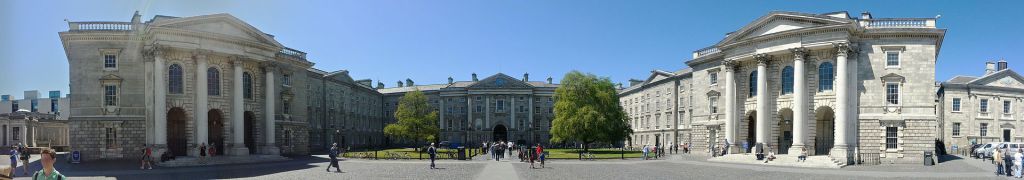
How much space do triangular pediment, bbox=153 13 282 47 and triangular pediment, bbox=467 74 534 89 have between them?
163 feet

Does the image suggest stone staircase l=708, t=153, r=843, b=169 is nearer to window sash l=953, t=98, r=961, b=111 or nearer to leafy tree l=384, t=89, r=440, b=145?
leafy tree l=384, t=89, r=440, b=145

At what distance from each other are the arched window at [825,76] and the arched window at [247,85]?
37.4 metres

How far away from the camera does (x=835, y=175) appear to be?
2539 cm

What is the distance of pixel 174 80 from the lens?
35.9 meters

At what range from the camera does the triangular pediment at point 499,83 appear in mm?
88750

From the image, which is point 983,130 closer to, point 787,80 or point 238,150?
point 787,80

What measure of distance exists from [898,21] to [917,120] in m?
5.93

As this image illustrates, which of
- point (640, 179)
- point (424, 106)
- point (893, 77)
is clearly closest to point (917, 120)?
point (893, 77)

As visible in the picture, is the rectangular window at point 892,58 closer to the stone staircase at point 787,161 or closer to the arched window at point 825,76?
the arched window at point 825,76

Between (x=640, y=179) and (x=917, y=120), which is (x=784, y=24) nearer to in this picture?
(x=917, y=120)

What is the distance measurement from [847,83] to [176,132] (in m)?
41.8

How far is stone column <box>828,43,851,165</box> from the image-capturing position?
33800 mm

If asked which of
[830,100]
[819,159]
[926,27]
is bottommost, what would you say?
[819,159]

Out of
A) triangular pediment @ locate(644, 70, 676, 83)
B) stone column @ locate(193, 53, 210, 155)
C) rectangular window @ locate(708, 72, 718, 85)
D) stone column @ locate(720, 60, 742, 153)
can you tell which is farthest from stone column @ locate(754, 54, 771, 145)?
stone column @ locate(193, 53, 210, 155)
